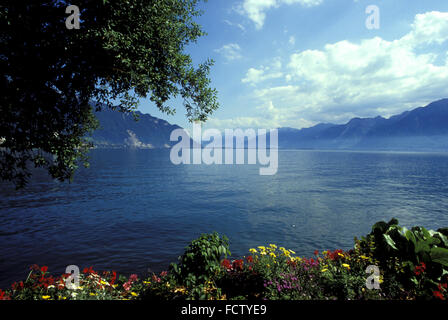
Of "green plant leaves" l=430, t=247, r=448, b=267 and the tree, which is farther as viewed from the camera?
the tree

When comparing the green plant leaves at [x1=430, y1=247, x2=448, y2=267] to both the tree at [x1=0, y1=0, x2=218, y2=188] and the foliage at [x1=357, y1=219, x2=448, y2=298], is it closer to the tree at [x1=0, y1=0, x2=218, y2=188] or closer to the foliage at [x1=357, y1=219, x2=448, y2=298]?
the foliage at [x1=357, y1=219, x2=448, y2=298]

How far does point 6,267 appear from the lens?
1466 centimetres

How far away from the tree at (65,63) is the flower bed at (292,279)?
6016 millimetres

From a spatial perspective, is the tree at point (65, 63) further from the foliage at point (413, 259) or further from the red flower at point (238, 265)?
the foliage at point (413, 259)

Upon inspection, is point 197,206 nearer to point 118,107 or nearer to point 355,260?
point 118,107

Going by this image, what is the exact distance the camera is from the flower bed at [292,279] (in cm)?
680

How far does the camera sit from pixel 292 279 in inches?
280

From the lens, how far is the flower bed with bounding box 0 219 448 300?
6797 millimetres

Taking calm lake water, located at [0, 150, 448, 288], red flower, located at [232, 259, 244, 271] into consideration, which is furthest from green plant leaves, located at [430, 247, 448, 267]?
calm lake water, located at [0, 150, 448, 288]

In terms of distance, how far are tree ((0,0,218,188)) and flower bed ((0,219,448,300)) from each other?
6016 millimetres
